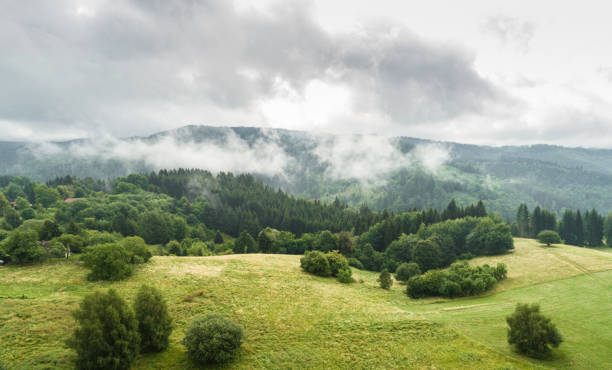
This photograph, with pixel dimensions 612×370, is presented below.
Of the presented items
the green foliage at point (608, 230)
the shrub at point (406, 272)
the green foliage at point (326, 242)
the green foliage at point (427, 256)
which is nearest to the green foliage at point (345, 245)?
the green foliage at point (326, 242)

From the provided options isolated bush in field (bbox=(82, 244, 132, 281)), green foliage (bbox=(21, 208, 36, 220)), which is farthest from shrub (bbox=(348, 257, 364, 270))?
green foliage (bbox=(21, 208, 36, 220))

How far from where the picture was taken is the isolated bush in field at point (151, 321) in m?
27.1

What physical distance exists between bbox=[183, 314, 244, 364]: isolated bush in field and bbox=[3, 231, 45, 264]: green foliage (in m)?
39.3

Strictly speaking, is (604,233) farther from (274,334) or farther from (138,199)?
(138,199)

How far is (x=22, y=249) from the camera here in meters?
47.1

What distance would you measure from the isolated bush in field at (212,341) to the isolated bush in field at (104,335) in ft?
15.1

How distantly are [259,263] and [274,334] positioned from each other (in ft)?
104

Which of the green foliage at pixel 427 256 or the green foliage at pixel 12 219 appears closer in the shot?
the green foliage at pixel 427 256

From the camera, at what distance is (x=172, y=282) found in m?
46.0

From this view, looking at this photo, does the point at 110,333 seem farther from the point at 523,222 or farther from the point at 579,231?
the point at 579,231

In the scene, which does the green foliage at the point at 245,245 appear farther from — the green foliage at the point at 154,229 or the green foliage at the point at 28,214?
the green foliage at the point at 28,214

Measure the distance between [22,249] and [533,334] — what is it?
70.9m

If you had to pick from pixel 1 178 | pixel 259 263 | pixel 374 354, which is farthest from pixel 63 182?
pixel 374 354

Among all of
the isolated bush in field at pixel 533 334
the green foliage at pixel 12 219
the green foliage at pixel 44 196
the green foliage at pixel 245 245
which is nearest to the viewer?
the isolated bush in field at pixel 533 334
